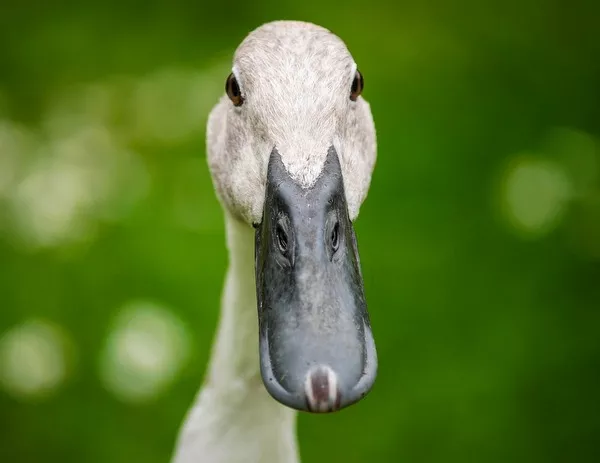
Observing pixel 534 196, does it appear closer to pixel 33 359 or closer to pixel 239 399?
pixel 33 359

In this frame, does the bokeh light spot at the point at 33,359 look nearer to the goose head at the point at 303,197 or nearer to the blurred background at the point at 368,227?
the blurred background at the point at 368,227

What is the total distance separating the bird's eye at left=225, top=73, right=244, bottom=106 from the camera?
196 cm

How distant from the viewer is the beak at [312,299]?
1537mm

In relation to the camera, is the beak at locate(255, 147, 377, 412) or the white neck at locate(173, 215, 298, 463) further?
the white neck at locate(173, 215, 298, 463)

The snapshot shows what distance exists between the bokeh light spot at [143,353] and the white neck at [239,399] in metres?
1.49

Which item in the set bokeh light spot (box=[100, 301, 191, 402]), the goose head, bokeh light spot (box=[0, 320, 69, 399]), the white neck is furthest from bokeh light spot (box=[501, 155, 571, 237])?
the goose head

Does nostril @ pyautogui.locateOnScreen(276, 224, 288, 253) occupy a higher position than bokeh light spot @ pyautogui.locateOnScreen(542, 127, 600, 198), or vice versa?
nostril @ pyautogui.locateOnScreen(276, 224, 288, 253)

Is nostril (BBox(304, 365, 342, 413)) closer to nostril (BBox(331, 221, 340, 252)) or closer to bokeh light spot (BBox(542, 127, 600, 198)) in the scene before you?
nostril (BBox(331, 221, 340, 252))

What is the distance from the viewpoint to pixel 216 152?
83.6 inches

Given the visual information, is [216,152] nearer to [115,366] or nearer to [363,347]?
[363,347]

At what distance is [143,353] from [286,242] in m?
2.27

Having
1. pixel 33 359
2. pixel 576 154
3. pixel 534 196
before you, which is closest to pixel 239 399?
pixel 33 359

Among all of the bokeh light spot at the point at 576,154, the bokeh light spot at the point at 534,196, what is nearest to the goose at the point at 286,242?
the bokeh light spot at the point at 534,196

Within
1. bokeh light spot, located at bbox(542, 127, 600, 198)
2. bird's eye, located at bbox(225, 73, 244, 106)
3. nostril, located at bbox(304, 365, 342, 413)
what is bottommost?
bokeh light spot, located at bbox(542, 127, 600, 198)
